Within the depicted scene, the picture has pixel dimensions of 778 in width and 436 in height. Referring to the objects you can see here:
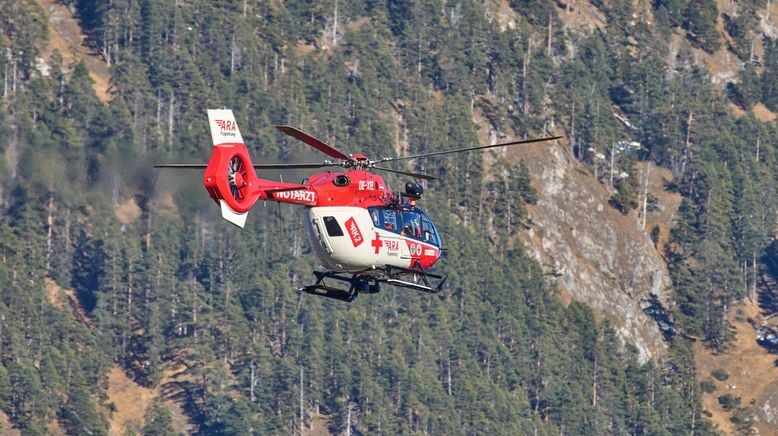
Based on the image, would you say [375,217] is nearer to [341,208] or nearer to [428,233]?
[341,208]

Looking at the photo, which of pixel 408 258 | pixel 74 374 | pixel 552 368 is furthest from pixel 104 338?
pixel 408 258

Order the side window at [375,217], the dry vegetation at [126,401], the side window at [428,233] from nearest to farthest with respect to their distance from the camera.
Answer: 1. the side window at [375,217]
2. the side window at [428,233]
3. the dry vegetation at [126,401]


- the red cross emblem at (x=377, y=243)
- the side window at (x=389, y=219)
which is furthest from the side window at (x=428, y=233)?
the red cross emblem at (x=377, y=243)

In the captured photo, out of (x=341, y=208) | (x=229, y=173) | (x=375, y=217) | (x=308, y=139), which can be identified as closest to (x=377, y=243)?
(x=375, y=217)

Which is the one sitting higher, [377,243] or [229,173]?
[229,173]

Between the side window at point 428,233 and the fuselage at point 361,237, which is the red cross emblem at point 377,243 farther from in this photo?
the side window at point 428,233

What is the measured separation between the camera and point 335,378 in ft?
600

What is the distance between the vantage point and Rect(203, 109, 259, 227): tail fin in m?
72.6

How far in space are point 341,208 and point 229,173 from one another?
4.69m

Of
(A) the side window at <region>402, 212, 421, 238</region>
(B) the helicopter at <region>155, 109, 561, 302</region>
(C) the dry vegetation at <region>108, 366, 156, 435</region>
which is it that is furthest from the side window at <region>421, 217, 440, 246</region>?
(C) the dry vegetation at <region>108, 366, 156, 435</region>

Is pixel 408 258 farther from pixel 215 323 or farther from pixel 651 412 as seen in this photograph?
pixel 651 412

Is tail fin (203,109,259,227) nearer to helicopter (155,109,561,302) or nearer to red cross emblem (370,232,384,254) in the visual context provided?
helicopter (155,109,561,302)

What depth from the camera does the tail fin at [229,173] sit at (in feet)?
238

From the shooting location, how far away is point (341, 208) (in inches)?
2990
